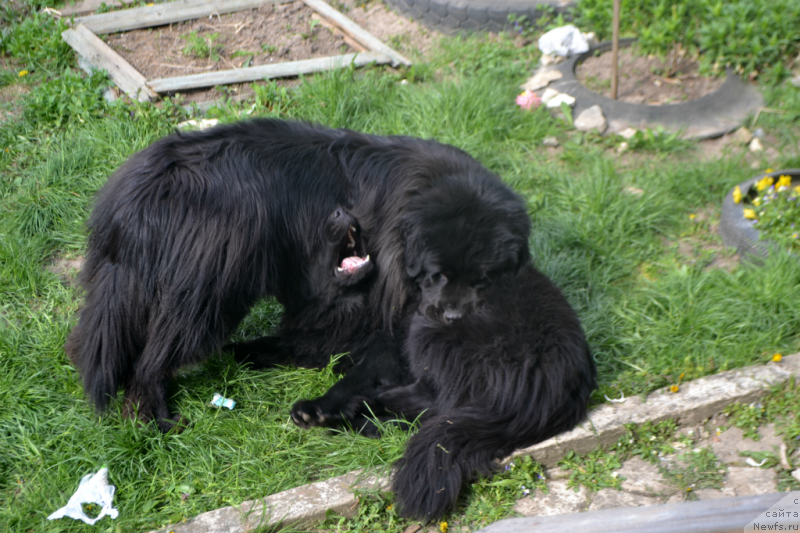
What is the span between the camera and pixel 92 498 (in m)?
2.63

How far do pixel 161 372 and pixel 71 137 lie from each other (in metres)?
2.55

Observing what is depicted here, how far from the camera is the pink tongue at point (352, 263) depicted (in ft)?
10.3

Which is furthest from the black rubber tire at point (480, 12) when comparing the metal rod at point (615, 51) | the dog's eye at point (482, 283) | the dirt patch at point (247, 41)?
the dog's eye at point (482, 283)

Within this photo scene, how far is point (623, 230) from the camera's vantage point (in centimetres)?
435

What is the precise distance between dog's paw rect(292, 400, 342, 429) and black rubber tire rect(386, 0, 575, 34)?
174 inches

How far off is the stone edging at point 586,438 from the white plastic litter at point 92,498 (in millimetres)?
314

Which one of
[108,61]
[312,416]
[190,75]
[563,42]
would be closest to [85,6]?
[108,61]

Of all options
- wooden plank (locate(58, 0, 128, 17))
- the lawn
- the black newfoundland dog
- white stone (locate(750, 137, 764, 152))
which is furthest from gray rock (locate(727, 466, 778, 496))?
wooden plank (locate(58, 0, 128, 17))

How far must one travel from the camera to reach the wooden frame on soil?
492cm

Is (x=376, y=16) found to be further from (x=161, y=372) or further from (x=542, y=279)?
(x=161, y=372)

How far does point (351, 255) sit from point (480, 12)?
391 centimetres

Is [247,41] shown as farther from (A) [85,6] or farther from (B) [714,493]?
(B) [714,493]

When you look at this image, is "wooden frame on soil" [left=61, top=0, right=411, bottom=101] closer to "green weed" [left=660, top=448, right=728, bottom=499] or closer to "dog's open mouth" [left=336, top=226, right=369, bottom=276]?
"dog's open mouth" [left=336, top=226, right=369, bottom=276]

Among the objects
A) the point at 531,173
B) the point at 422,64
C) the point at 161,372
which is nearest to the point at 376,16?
the point at 422,64
